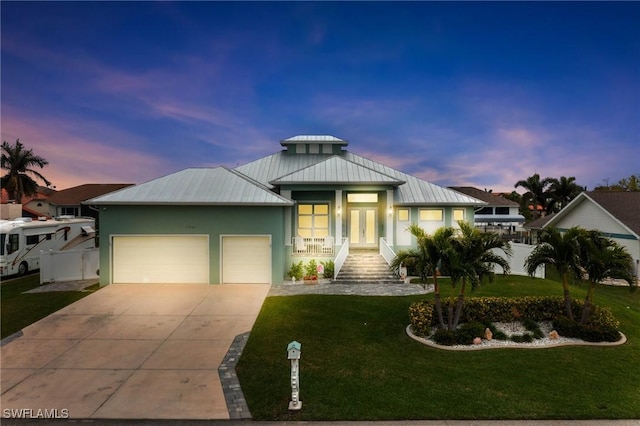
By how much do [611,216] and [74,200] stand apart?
167ft

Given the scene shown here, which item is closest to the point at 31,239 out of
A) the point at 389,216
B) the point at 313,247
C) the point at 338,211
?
the point at 313,247

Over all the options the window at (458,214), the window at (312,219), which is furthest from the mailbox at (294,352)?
the window at (458,214)

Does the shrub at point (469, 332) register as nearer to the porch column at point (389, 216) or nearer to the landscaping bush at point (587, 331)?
the landscaping bush at point (587, 331)

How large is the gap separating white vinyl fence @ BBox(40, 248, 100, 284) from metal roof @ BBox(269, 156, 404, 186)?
34.5ft

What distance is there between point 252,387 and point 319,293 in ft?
23.2

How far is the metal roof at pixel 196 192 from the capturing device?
14.5 metres

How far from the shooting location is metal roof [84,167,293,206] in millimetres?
14484

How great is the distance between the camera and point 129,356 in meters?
7.83

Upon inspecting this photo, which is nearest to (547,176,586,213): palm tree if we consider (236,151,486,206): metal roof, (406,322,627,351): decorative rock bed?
(236,151,486,206): metal roof

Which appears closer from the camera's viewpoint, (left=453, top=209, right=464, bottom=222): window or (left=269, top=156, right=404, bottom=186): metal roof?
(left=269, top=156, right=404, bottom=186): metal roof

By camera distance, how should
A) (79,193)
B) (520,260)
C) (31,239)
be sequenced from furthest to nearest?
1. (79,193)
2. (31,239)
3. (520,260)

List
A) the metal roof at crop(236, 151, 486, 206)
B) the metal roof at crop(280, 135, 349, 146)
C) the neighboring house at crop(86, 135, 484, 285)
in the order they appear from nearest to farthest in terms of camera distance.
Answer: the neighboring house at crop(86, 135, 484, 285) < the metal roof at crop(236, 151, 486, 206) < the metal roof at crop(280, 135, 349, 146)

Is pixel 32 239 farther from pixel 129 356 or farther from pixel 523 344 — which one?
pixel 523 344

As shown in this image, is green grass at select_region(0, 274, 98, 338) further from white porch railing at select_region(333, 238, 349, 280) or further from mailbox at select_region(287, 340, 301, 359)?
white porch railing at select_region(333, 238, 349, 280)
